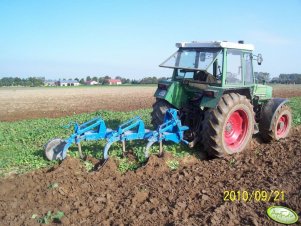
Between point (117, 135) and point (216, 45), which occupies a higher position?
point (216, 45)

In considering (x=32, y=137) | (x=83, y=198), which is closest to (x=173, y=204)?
(x=83, y=198)

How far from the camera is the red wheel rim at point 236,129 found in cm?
683

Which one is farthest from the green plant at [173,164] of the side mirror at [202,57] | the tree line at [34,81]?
the tree line at [34,81]

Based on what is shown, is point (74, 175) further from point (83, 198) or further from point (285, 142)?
point (285, 142)

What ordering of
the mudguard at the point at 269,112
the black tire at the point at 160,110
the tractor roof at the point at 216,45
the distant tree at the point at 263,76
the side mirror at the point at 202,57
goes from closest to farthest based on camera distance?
1. the tractor roof at the point at 216,45
2. the side mirror at the point at 202,57
3. the black tire at the point at 160,110
4. the mudguard at the point at 269,112
5. the distant tree at the point at 263,76

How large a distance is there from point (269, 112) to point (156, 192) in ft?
13.2

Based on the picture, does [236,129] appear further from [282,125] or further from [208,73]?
[282,125]

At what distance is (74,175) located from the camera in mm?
5449

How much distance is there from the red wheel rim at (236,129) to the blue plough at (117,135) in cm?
106

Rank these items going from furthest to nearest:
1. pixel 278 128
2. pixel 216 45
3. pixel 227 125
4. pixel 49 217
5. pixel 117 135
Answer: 1. pixel 278 128
2. pixel 227 125
3. pixel 216 45
4. pixel 117 135
5. pixel 49 217

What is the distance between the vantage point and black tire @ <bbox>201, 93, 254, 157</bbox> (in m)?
6.13

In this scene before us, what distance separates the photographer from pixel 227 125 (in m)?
6.64

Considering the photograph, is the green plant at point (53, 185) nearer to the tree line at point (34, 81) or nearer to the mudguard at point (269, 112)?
the mudguard at point (269, 112)
